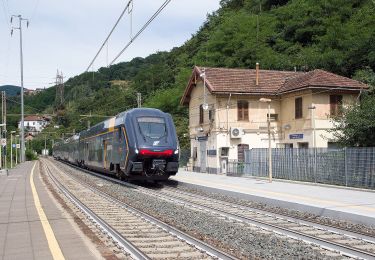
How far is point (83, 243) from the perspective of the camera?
28.5ft

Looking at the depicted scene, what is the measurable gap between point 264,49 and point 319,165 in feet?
112

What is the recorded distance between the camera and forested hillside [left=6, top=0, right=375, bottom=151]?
4366 cm

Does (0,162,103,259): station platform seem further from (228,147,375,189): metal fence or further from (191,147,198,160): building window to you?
(191,147,198,160): building window

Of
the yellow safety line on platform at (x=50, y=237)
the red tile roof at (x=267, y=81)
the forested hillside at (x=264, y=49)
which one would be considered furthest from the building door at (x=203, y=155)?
the yellow safety line on platform at (x=50, y=237)

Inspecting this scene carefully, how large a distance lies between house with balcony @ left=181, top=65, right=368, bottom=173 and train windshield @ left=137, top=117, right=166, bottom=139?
9960 millimetres

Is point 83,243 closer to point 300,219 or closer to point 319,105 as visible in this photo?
point 300,219

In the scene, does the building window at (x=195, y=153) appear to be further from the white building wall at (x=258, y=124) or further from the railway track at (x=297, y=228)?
the railway track at (x=297, y=228)

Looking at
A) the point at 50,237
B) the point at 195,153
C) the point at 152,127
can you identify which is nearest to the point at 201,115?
the point at 195,153

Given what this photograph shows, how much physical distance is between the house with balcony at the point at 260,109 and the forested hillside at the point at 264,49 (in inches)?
225

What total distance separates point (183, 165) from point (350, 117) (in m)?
23.4

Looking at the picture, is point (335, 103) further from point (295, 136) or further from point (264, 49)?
point (264, 49)

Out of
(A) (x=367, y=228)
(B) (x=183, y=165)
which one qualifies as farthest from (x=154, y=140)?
(B) (x=183, y=165)

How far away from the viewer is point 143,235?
397 inches

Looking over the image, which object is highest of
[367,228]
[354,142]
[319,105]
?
[319,105]
